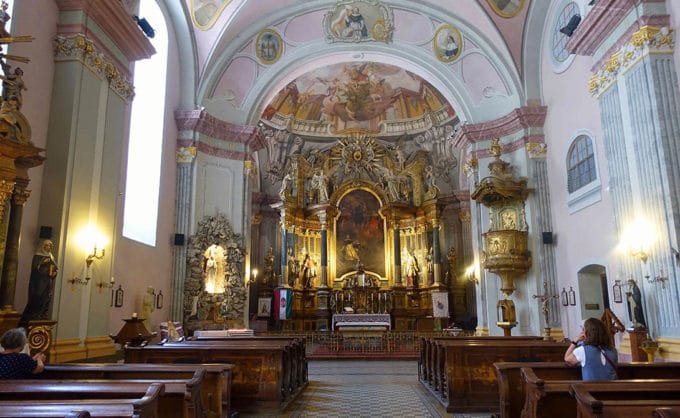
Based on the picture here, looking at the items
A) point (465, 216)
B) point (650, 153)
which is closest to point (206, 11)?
point (650, 153)

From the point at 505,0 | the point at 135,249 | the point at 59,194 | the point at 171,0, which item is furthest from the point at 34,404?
the point at 505,0

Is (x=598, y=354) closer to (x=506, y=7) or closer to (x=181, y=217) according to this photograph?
(x=181, y=217)

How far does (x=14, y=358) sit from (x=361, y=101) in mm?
19936

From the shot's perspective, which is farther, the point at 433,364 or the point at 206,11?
the point at 206,11

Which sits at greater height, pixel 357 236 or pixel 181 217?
pixel 357 236

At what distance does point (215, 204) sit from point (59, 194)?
7205mm

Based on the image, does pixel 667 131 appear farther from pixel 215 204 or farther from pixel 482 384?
pixel 215 204

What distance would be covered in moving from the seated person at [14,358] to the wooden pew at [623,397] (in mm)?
4698

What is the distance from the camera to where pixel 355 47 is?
17266 millimetres

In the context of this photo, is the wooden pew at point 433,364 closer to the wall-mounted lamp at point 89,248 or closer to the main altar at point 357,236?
the wall-mounted lamp at point 89,248

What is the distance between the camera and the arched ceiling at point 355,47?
15.1 metres

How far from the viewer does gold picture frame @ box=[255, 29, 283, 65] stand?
16.5m

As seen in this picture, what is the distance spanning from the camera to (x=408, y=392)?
8.99 metres

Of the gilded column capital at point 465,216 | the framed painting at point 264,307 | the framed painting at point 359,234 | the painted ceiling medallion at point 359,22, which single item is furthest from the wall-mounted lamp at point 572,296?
the framed painting at point 264,307
